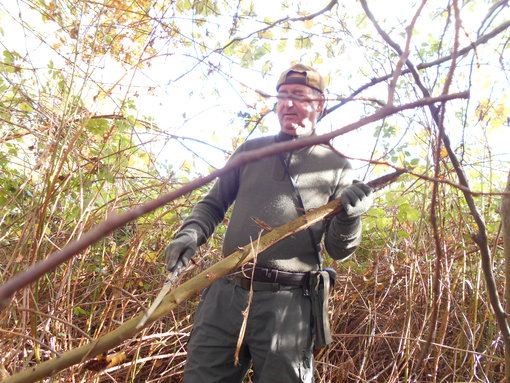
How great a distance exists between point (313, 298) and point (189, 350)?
25.2 inches

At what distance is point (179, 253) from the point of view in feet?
5.69

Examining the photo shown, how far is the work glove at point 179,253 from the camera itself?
5.61 ft

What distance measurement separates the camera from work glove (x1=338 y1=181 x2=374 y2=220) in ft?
5.18

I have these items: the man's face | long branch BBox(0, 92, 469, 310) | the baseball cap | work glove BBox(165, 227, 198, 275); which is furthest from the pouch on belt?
long branch BBox(0, 92, 469, 310)

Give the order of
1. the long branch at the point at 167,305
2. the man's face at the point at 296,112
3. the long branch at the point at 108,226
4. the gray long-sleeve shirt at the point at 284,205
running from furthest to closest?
1. the man's face at the point at 296,112
2. the gray long-sleeve shirt at the point at 284,205
3. the long branch at the point at 167,305
4. the long branch at the point at 108,226

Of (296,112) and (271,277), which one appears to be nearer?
(271,277)

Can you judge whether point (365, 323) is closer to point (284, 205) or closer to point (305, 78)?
point (284, 205)

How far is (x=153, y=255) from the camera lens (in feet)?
9.14

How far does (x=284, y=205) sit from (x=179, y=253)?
55 cm

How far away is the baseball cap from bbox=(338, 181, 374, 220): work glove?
0.71 metres

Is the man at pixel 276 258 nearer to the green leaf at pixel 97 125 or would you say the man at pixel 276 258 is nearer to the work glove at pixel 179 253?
the work glove at pixel 179 253

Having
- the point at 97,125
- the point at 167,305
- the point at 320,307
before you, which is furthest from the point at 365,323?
→ the point at 97,125

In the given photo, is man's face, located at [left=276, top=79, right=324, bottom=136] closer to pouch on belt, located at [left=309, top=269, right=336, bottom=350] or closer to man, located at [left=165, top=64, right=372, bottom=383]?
man, located at [left=165, top=64, right=372, bottom=383]

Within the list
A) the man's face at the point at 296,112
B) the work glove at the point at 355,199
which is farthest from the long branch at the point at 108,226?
the man's face at the point at 296,112
